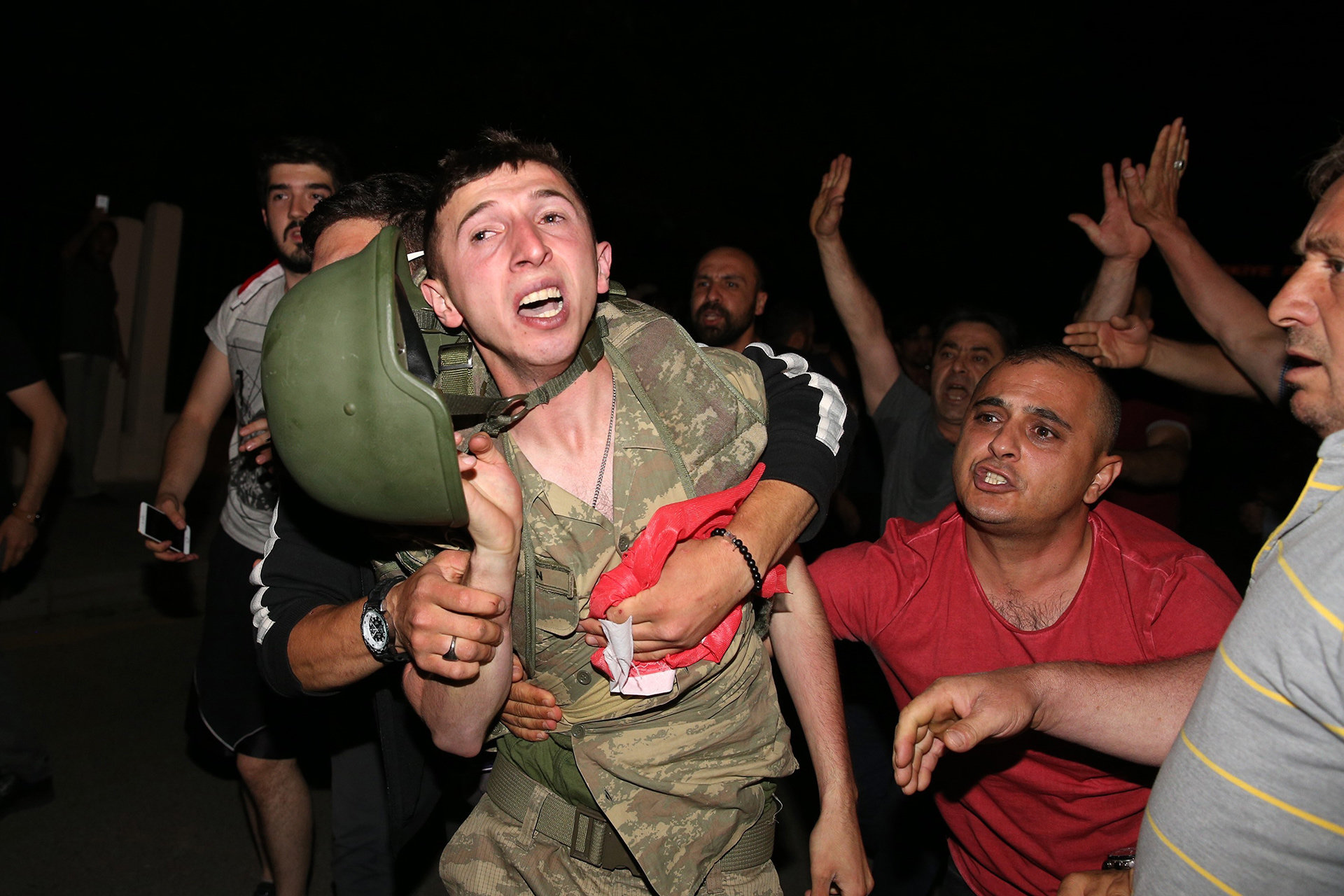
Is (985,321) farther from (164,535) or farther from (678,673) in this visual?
(164,535)

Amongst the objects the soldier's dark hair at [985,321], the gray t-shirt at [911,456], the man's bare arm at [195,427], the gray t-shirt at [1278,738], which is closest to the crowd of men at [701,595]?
the gray t-shirt at [1278,738]

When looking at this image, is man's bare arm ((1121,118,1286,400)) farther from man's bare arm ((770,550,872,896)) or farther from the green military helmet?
the green military helmet

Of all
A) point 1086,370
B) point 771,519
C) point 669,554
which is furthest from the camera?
point 1086,370

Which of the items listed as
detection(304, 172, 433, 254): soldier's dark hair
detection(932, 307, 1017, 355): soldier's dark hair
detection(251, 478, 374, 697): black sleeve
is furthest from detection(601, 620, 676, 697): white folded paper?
detection(932, 307, 1017, 355): soldier's dark hair

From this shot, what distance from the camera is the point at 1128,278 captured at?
3.73 meters

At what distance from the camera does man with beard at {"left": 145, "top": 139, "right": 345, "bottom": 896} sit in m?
3.32

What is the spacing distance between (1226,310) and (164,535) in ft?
12.6

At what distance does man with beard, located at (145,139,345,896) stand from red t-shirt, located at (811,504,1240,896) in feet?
6.58

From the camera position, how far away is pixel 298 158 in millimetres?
3615

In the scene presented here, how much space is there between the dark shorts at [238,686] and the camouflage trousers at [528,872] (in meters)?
1.40

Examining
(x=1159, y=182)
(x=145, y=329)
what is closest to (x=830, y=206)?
(x=1159, y=182)

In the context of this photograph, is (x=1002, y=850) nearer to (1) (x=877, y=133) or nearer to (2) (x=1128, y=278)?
(2) (x=1128, y=278)

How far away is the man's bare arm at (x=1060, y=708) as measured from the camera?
72.4 inches

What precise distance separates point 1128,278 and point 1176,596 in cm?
174
